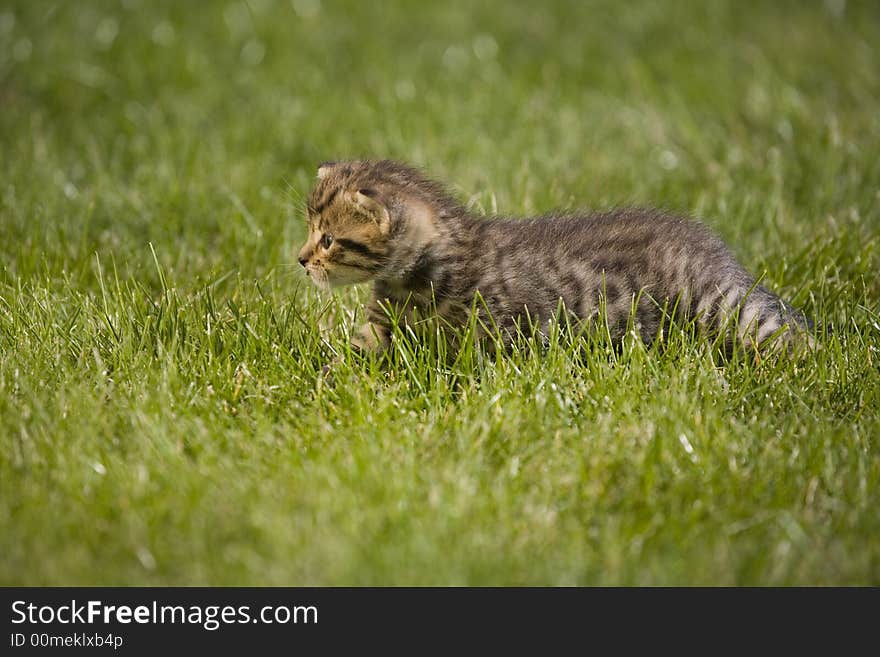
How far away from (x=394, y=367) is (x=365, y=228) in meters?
0.56

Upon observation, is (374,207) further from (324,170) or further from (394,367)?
(394,367)

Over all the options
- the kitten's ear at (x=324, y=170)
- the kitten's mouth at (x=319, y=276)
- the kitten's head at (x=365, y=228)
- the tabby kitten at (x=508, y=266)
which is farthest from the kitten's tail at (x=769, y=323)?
the kitten's ear at (x=324, y=170)

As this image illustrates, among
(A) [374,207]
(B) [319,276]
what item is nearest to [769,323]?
(A) [374,207]

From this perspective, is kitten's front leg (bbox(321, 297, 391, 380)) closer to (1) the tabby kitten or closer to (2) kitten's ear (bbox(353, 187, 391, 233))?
(1) the tabby kitten

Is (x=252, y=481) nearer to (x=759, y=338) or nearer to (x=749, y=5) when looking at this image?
(x=759, y=338)

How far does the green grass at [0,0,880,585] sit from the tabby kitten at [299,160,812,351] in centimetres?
20

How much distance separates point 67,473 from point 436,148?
393cm

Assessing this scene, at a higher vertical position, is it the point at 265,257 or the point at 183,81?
the point at 183,81

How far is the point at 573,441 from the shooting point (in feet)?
11.8

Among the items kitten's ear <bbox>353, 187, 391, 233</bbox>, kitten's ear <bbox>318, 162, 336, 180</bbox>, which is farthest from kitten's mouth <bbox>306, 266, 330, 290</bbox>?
kitten's ear <bbox>318, 162, 336, 180</bbox>

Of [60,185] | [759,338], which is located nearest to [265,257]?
[60,185]

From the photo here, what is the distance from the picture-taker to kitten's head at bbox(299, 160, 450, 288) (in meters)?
4.20

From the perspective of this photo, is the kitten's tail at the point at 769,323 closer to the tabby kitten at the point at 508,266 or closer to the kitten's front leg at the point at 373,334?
the tabby kitten at the point at 508,266

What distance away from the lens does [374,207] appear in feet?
13.7
